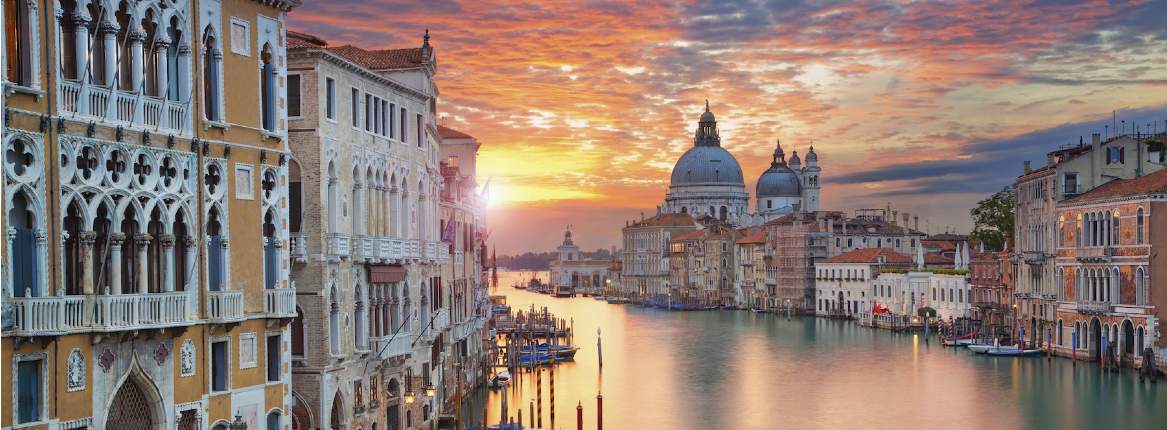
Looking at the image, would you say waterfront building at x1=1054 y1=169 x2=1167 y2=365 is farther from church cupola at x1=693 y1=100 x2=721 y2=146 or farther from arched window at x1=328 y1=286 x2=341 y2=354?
church cupola at x1=693 y1=100 x2=721 y2=146

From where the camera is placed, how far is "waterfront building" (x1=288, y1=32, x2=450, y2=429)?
15.8 m

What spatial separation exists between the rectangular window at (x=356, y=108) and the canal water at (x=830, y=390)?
8.84 metres

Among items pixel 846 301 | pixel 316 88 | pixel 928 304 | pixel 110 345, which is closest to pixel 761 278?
pixel 846 301

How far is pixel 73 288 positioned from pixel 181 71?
8.06 feet

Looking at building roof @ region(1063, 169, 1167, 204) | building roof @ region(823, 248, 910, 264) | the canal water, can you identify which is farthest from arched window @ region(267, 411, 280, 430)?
building roof @ region(823, 248, 910, 264)

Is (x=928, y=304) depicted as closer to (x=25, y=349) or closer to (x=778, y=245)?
(x=778, y=245)

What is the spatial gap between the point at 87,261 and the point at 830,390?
23.3 m

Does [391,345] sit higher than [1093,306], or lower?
higher

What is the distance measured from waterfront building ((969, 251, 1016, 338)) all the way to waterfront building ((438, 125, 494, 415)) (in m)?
18.5

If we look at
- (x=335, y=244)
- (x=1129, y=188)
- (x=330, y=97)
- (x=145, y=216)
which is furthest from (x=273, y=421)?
(x=1129, y=188)

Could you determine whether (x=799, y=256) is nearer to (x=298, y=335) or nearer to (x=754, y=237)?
(x=754, y=237)

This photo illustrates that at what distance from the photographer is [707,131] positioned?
10981 centimetres

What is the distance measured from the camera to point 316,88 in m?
15.7

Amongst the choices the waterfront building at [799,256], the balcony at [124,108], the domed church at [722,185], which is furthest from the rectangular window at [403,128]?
the domed church at [722,185]
